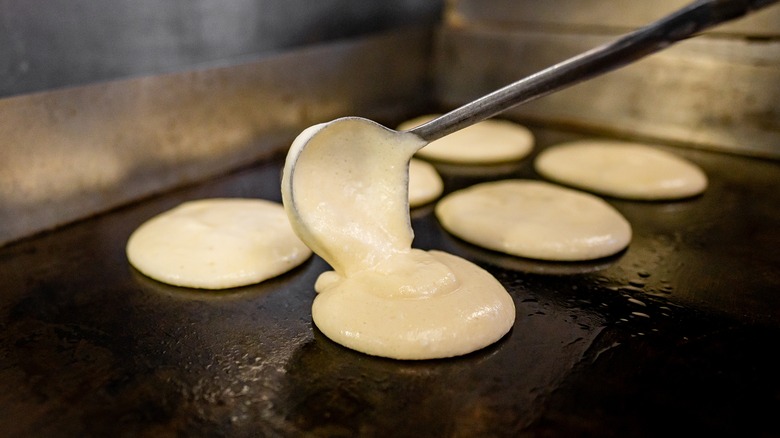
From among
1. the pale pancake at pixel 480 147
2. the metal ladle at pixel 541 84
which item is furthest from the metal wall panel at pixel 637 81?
the metal ladle at pixel 541 84

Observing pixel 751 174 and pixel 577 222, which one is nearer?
pixel 577 222

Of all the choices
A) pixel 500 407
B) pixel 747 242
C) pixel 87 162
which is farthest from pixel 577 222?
pixel 87 162

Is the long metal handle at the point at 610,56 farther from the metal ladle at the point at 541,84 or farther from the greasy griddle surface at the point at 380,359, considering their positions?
the greasy griddle surface at the point at 380,359

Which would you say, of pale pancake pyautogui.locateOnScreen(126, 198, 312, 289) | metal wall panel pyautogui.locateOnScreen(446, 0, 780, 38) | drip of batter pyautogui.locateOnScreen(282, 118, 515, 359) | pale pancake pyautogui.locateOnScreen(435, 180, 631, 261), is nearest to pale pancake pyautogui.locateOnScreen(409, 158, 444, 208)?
pale pancake pyautogui.locateOnScreen(435, 180, 631, 261)

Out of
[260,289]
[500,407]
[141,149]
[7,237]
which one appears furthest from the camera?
[141,149]

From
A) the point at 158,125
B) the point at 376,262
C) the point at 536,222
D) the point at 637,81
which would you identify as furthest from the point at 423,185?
the point at 637,81

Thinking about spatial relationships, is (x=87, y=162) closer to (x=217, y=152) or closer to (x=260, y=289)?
(x=217, y=152)
